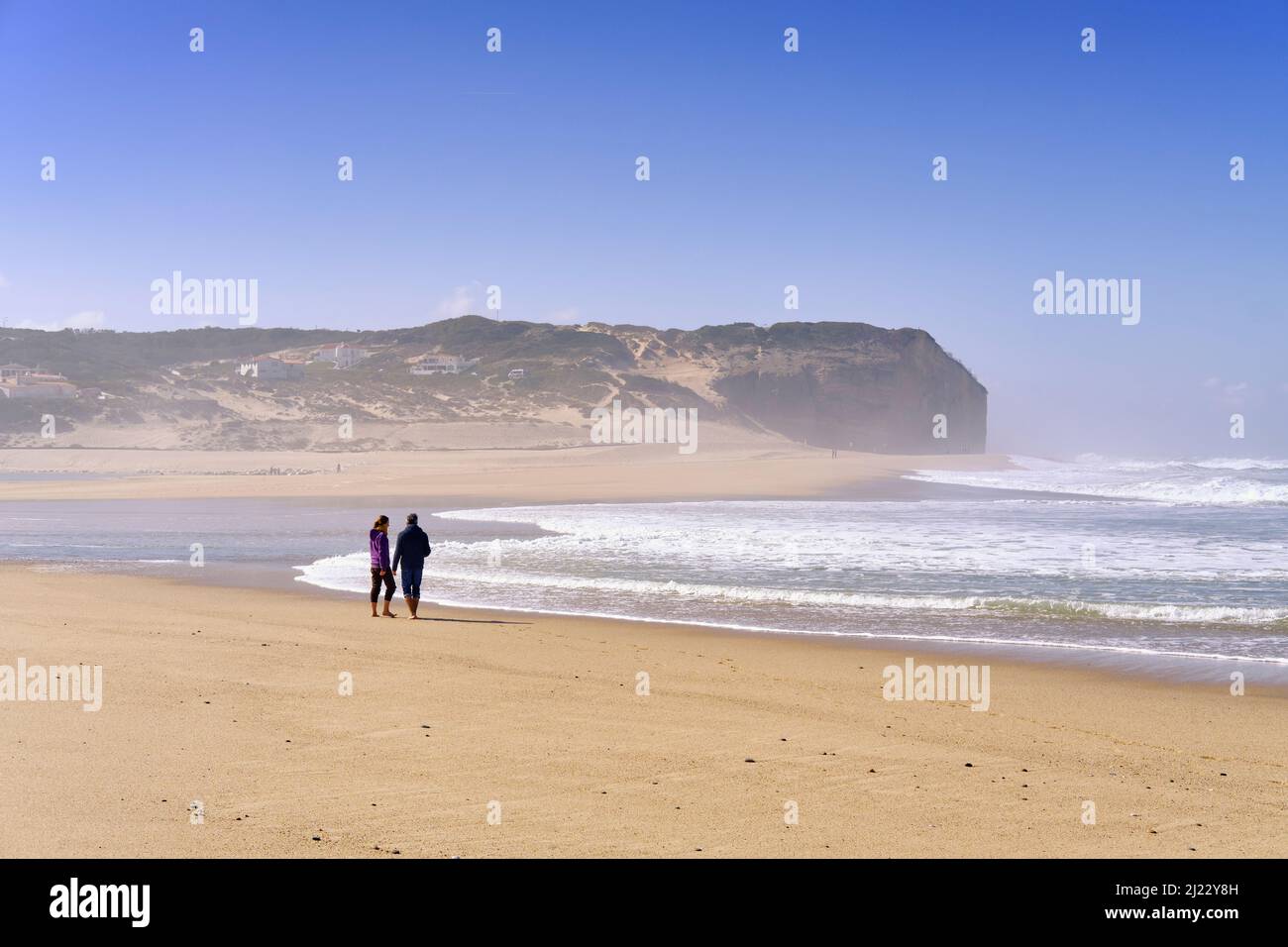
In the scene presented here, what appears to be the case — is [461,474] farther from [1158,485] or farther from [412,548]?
[412,548]

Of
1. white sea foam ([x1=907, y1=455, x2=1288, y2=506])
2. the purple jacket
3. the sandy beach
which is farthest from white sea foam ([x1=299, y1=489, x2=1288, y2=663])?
the sandy beach

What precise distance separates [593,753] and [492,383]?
10767 cm

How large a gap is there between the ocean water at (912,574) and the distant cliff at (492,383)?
6071cm

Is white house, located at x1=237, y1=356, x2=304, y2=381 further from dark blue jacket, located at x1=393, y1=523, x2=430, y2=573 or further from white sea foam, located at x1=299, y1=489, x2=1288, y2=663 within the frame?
dark blue jacket, located at x1=393, y1=523, x2=430, y2=573

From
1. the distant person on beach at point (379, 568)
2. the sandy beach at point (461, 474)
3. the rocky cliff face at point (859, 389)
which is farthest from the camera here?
the rocky cliff face at point (859, 389)

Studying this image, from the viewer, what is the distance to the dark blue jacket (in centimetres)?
1365

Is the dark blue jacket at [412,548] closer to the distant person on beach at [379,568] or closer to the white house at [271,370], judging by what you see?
the distant person on beach at [379,568]

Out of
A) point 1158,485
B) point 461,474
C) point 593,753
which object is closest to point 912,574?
point 593,753

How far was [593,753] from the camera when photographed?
22.5 feet

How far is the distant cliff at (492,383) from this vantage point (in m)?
87.4

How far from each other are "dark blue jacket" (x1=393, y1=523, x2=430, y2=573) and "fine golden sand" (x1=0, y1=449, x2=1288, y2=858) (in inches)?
79.8

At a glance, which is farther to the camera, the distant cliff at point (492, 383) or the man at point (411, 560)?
the distant cliff at point (492, 383)

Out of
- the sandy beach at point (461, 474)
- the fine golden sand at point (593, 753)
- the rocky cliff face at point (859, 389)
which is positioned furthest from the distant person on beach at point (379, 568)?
the rocky cliff face at point (859, 389)
